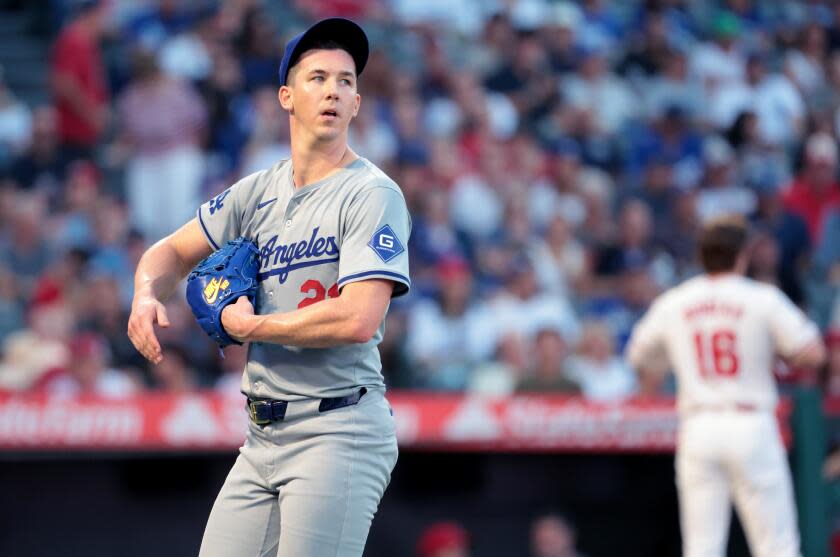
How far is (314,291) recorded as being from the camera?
359cm

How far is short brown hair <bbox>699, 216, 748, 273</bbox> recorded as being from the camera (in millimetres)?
6008

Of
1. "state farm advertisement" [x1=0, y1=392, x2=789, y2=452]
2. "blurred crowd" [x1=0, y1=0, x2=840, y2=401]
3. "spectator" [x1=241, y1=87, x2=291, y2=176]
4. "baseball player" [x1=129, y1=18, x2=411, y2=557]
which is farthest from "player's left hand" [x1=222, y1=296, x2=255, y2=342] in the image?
"spectator" [x1=241, y1=87, x2=291, y2=176]

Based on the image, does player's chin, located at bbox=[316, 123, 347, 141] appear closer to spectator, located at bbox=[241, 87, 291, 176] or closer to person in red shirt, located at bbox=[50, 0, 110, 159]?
spectator, located at bbox=[241, 87, 291, 176]

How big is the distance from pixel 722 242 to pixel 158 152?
5025 millimetres

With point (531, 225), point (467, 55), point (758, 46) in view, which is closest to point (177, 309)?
point (531, 225)

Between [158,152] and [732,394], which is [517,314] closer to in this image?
[158,152]

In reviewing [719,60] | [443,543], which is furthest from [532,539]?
[719,60]

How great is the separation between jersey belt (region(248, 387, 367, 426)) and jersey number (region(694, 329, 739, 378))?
2872 millimetres

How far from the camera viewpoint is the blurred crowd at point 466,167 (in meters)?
8.53

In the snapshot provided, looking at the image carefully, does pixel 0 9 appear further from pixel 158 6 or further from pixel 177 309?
pixel 177 309

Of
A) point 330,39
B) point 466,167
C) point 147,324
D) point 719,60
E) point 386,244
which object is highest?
point 719,60

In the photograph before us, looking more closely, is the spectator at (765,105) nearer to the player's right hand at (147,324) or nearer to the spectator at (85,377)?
the spectator at (85,377)

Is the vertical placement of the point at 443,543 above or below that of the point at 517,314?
below

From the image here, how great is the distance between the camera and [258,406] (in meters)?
3.61
